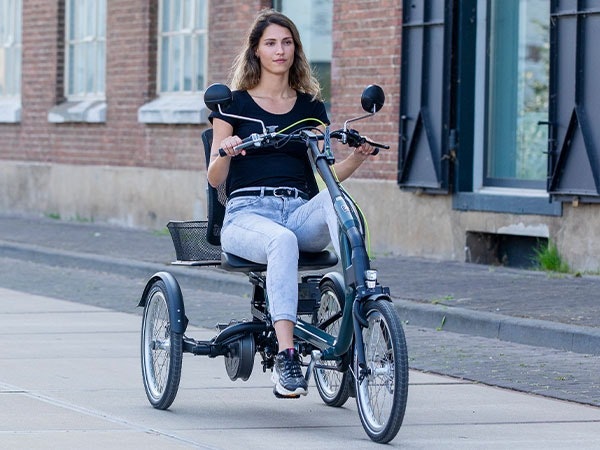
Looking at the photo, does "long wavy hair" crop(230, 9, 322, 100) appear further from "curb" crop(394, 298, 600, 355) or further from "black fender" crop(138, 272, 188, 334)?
"curb" crop(394, 298, 600, 355)

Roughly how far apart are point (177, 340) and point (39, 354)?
228 cm

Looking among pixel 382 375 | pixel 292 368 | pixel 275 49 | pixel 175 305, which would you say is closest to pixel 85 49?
pixel 275 49

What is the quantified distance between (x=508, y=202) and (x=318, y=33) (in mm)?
3615

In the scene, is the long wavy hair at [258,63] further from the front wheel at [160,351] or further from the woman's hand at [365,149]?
the front wheel at [160,351]

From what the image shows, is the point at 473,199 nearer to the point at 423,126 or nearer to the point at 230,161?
the point at 423,126

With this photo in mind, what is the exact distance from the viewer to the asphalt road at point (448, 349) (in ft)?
25.9

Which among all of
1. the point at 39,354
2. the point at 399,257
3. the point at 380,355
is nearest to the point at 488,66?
the point at 399,257

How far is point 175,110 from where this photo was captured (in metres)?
17.5

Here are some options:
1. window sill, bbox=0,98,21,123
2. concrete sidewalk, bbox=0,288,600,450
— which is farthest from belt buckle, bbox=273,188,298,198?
window sill, bbox=0,98,21,123

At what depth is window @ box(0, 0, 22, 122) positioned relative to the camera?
70.0 ft

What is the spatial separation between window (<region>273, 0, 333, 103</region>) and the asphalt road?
126 inches

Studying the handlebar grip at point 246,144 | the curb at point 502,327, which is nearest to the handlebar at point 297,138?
the handlebar grip at point 246,144

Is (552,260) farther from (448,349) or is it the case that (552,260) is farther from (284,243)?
(284,243)

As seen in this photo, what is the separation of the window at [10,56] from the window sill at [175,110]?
3.63 metres
